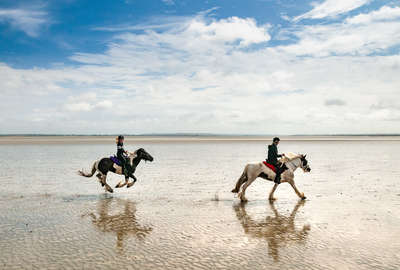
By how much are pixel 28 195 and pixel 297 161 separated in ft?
36.7

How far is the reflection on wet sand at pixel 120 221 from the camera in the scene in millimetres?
8342

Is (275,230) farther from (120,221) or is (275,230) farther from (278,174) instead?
(120,221)

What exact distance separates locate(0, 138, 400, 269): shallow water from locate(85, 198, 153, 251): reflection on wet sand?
28 mm

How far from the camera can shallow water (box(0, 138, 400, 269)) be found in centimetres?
667

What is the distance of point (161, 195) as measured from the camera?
13586 mm

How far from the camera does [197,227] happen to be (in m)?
9.01

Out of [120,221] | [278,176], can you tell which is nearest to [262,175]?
[278,176]

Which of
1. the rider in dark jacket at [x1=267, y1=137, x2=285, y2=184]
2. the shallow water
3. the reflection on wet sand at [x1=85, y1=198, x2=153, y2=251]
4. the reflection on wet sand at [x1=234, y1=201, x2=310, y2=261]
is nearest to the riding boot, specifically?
the rider in dark jacket at [x1=267, y1=137, x2=285, y2=184]

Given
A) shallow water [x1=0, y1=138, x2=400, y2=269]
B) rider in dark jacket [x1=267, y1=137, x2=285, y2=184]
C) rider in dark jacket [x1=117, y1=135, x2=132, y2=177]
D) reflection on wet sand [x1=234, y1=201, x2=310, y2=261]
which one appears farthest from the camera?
rider in dark jacket [x1=117, y1=135, x2=132, y2=177]

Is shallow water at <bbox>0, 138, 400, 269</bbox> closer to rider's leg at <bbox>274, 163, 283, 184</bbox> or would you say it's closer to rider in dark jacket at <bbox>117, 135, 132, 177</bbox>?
rider's leg at <bbox>274, 163, 283, 184</bbox>

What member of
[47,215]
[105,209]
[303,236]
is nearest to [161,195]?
[105,209]

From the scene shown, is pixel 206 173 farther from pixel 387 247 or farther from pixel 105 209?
pixel 387 247

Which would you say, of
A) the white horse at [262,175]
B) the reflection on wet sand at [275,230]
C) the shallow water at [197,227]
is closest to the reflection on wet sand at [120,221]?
the shallow water at [197,227]

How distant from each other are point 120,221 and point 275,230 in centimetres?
448
